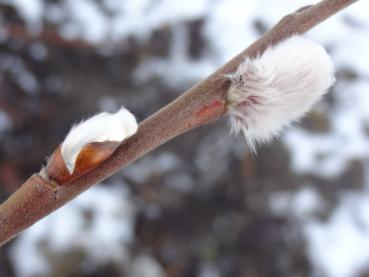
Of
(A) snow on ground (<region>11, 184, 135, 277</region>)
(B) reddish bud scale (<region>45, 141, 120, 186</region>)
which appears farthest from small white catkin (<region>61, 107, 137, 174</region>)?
(A) snow on ground (<region>11, 184, 135, 277</region>)

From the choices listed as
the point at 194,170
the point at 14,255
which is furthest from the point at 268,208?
the point at 14,255

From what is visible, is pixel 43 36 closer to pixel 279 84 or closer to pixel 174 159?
pixel 174 159

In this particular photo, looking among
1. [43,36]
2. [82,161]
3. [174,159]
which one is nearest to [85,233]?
[174,159]

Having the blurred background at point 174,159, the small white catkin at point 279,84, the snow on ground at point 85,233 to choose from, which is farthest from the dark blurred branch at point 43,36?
the small white catkin at point 279,84

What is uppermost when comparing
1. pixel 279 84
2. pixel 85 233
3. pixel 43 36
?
pixel 43 36

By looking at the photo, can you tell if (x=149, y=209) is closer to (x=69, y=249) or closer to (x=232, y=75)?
(x=69, y=249)

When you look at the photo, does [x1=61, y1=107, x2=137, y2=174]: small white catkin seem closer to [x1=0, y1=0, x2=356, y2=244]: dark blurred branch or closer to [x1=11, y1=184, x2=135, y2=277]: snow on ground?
[x1=0, y1=0, x2=356, y2=244]: dark blurred branch

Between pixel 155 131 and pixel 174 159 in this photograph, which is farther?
pixel 174 159
